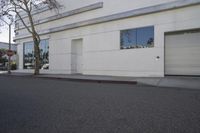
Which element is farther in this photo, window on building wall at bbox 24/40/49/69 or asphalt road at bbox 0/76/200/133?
window on building wall at bbox 24/40/49/69

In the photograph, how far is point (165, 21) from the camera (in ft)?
55.0

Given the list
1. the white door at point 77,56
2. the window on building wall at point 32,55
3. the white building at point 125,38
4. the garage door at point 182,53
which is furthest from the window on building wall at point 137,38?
the window on building wall at point 32,55

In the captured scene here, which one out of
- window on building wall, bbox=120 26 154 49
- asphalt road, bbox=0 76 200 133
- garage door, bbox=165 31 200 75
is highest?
window on building wall, bbox=120 26 154 49

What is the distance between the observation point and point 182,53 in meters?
16.8

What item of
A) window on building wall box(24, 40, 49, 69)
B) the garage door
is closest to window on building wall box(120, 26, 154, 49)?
the garage door

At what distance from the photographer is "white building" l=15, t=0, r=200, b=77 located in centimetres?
1634

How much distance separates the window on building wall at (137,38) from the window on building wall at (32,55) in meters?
11.4

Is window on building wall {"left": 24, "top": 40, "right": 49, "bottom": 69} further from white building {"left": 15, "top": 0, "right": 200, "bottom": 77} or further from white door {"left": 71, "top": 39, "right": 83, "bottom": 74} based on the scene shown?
white door {"left": 71, "top": 39, "right": 83, "bottom": 74}

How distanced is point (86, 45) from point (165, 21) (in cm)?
827

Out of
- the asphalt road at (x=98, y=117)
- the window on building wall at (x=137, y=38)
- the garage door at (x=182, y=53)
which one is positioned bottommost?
the asphalt road at (x=98, y=117)

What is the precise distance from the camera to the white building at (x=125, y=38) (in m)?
16.3

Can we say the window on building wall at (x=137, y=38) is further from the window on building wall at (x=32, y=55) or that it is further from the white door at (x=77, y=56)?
the window on building wall at (x=32, y=55)

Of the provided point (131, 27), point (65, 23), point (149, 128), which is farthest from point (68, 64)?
point (149, 128)

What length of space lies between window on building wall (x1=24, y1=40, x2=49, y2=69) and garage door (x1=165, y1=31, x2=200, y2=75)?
1488cm
